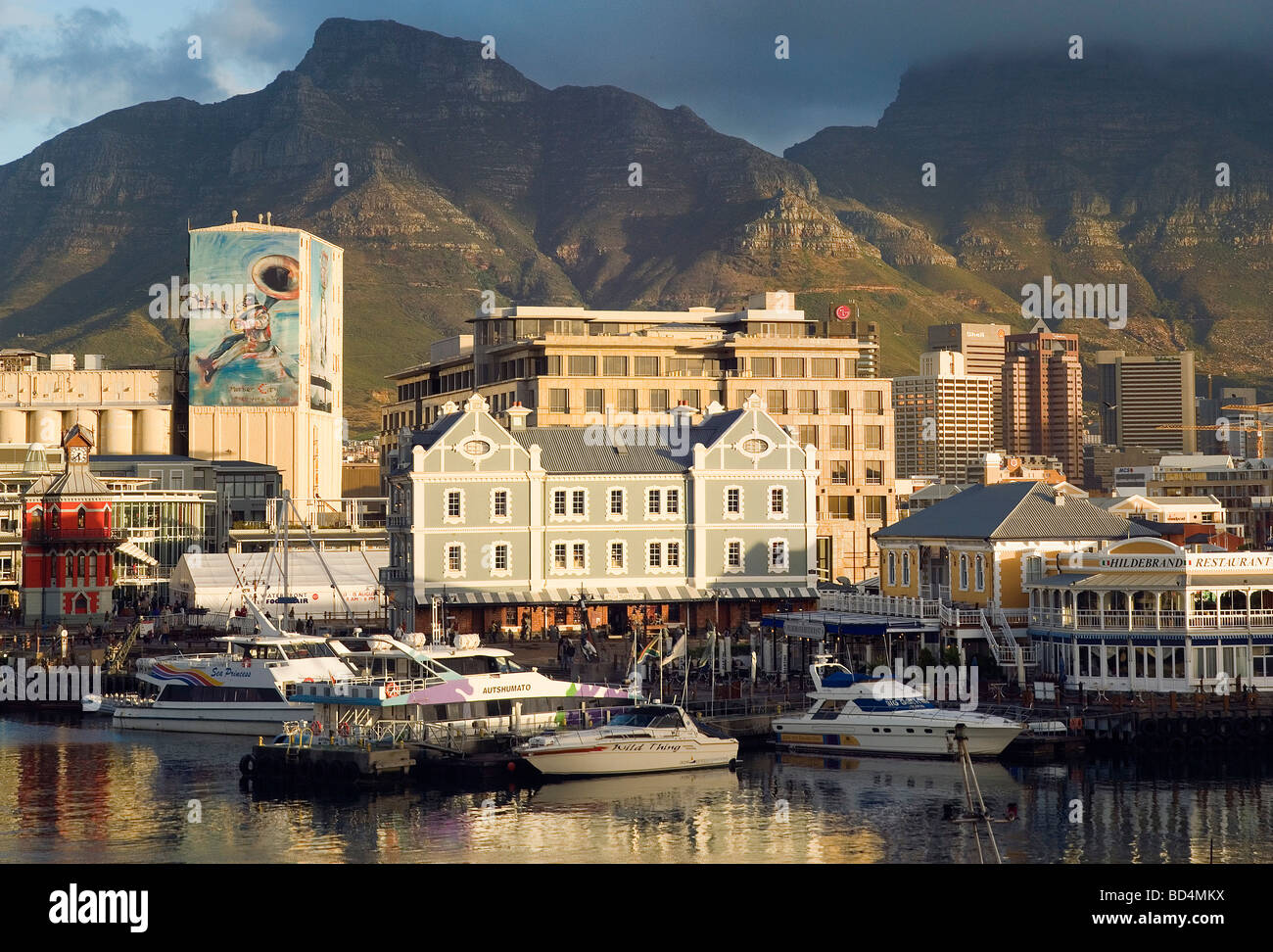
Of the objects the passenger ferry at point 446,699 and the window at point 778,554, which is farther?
the window at point 778,554

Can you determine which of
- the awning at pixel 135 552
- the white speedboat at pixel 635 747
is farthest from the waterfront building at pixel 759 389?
the white speedboat at pixel 635 747

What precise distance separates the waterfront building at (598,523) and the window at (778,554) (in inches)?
3.0

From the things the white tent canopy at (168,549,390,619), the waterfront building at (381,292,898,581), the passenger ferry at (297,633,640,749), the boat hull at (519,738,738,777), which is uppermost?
the waterfront building at (381,292,898,581)

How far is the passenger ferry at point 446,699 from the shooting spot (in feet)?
226

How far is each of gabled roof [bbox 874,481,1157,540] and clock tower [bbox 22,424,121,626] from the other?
182ft

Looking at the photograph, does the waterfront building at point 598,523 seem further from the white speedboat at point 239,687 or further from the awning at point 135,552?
the awning at point 135,552

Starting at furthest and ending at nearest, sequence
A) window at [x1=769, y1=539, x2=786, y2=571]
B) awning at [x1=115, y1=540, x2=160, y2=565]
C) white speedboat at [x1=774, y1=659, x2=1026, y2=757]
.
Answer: awning at [x1=115, y1=540, x2=160, y2=565] → window at [x1=769, y1=539, x2=786, y2=571] → white speedboat at [x1=774, y1=659, x2=1026, y2=757]

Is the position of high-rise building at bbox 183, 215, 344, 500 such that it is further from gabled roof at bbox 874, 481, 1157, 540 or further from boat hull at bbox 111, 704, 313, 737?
gabled roof at bbox 874, 481, 1157, 540

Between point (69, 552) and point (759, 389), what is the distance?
5424 centimetres

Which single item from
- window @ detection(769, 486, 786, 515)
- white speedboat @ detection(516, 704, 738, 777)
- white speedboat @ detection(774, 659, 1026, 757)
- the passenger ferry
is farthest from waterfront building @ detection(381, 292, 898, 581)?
white speedboat @ detection(516, 704, 738, 777)

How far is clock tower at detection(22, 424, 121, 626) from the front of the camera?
119 metres

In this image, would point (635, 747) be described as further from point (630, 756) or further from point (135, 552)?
point (135, 552)

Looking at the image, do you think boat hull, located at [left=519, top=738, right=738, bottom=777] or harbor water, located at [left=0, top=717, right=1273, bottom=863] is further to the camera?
boat hull, located at [left=519, top=738, right=738, bottom=777]
